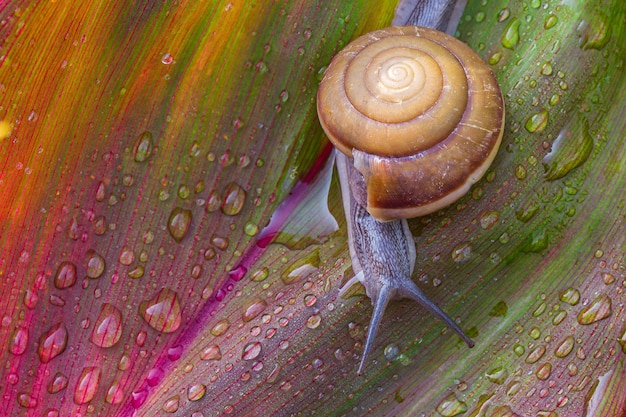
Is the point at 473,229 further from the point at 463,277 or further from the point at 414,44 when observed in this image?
the point at 414,44

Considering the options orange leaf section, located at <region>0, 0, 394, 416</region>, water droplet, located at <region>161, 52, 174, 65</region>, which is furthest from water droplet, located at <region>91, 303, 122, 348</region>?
water droplet, located at <region>161, 52, 174, 65</region>

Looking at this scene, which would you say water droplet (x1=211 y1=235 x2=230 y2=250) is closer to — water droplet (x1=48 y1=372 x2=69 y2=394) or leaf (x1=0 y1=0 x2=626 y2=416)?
leaf (x1=0 y1=0 x2=626 y2=416)

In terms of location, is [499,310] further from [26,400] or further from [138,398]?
[26,400]

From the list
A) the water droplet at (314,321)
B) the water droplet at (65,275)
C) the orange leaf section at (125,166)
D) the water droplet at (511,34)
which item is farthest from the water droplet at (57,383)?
the water droplet at (511,34)

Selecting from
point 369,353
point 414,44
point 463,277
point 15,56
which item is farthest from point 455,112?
point 15,56

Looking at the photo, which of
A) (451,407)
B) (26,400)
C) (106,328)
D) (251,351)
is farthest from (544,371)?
(26,400)
